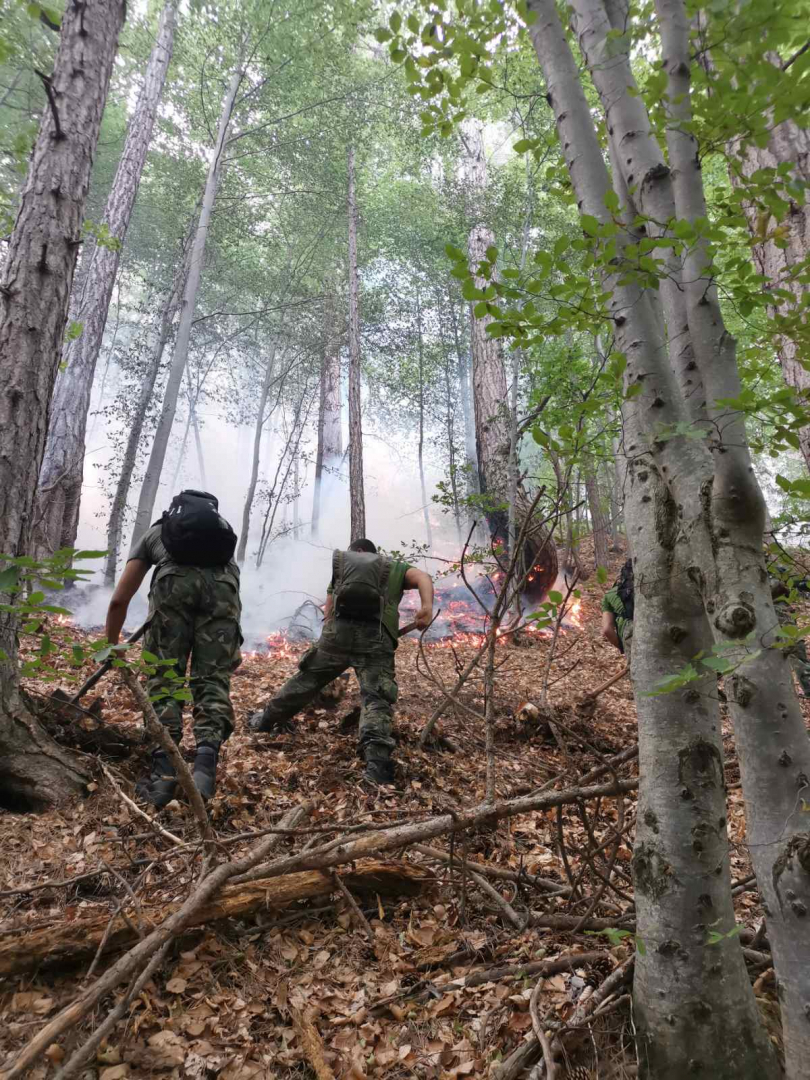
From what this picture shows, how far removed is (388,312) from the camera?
59.7 feet

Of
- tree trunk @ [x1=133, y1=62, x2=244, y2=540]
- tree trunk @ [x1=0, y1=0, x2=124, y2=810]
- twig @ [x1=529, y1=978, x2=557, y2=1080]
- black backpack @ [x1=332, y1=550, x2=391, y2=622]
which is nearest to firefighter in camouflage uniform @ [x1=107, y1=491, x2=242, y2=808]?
tree trunk @ [x1=0, y1=0, x2=124, y2=810]

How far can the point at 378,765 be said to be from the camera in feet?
12.1

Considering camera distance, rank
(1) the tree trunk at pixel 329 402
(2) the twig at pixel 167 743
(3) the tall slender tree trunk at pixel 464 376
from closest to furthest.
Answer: (2) the twig at pixel 167 743 → (1) the tree trunk at pixel 329 402 → (3) the tall slender tree trunk at pixel 464 376

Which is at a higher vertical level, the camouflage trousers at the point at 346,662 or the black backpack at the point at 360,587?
the black backpack at the point at 360,587

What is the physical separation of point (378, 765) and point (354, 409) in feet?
33.8

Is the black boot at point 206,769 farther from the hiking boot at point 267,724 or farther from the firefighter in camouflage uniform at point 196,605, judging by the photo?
the hiking boot at point 267,724

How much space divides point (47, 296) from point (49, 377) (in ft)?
1.58

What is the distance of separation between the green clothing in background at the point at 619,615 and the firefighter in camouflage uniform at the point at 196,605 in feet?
10.6

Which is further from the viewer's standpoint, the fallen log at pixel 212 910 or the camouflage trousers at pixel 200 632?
the camouflage trousers at pixel 200 632

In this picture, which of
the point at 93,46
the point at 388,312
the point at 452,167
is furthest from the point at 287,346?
the point at 93,46

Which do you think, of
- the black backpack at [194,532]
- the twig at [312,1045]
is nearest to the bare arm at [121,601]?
the black backpack at [194,532]

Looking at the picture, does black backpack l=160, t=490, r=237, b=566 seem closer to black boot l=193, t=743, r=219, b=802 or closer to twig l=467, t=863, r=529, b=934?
black boot l=193, t=743, r=219, b=802

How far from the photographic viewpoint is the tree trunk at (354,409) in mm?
11836

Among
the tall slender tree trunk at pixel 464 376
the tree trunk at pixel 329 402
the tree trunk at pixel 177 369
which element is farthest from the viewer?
the tall slender tree trunk at pixel 464 376
